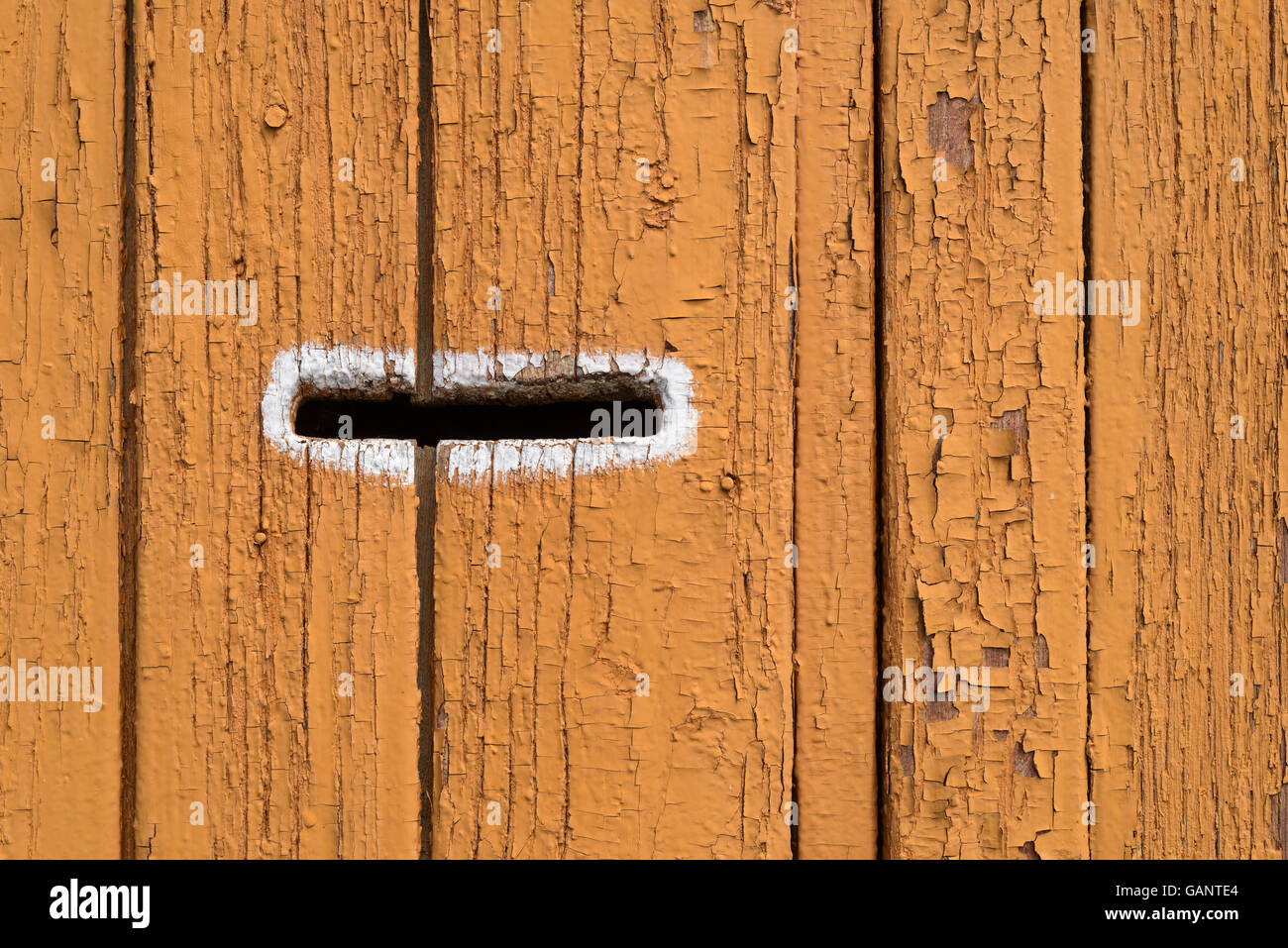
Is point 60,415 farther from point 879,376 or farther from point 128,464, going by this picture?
point 879,376

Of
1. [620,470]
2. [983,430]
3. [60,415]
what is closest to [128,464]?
[60,415]

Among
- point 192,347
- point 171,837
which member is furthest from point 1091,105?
point 171,837

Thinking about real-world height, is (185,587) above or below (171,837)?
above

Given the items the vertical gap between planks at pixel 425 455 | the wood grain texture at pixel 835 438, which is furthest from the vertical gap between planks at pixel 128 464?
the wood grain texture at pixel 835 438

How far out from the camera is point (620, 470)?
798mm

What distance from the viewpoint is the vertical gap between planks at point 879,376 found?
2.65ft

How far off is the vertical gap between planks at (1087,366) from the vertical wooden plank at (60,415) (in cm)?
85

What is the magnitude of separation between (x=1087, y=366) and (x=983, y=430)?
113 millimetres

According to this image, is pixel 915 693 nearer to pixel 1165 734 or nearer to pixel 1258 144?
pixel 1165 734

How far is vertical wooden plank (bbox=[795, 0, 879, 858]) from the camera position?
80cm

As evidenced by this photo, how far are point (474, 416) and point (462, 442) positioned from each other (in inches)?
1.7

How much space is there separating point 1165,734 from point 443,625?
0.64 metres

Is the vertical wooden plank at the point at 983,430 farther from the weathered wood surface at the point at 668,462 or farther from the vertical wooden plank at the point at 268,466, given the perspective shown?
the vertical wooden plank at the point at 268,466

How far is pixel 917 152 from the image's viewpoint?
31.8 inches
